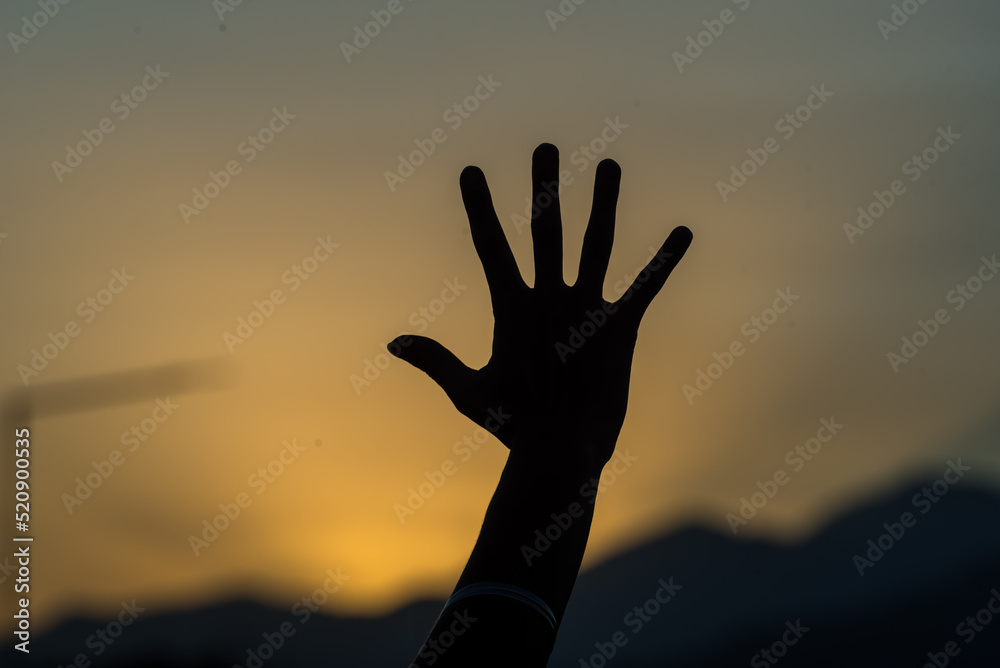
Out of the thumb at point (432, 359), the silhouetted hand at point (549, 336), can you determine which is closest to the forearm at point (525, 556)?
the silhouetted hand at point (549, 336)

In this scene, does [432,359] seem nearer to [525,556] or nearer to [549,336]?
[549,336]

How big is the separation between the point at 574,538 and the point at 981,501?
107956 mm

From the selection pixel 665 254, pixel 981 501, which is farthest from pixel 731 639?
pixel 665 254

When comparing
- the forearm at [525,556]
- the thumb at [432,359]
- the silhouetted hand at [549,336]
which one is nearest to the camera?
the forearm at [525,556]

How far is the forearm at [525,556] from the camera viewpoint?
1325 millimetres

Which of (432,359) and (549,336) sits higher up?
(549,336)

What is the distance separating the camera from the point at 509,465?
1730 mm

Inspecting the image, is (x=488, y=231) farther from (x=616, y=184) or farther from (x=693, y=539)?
(x=693, y=539)

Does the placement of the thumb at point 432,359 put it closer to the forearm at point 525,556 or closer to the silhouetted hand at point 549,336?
the silhouetted hand at point 549,336

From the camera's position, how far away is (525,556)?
150 centimetres

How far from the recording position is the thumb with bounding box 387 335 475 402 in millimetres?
1987

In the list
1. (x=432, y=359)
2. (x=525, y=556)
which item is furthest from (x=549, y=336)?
(x=525, y=556)

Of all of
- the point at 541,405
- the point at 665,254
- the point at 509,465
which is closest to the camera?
→ the point at 509,465

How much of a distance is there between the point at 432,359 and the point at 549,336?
1.01ft
